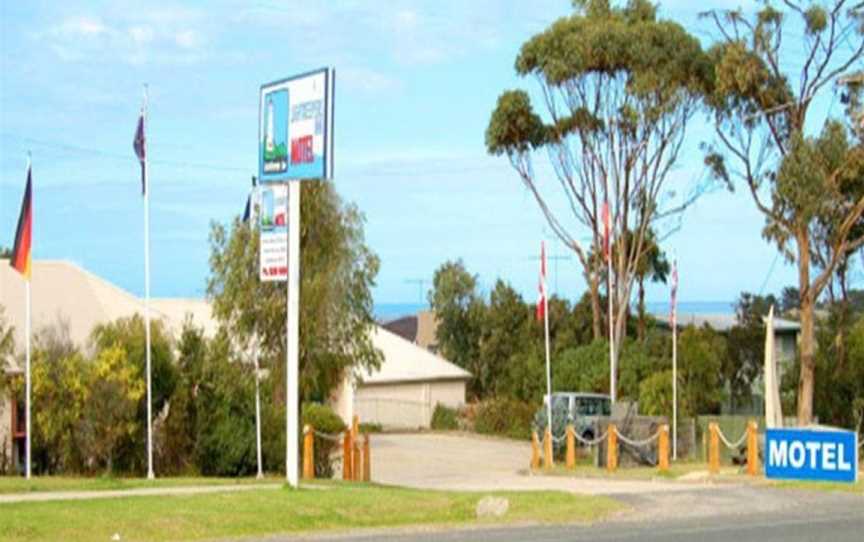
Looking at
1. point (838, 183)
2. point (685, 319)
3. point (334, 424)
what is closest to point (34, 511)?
point (334, 424)

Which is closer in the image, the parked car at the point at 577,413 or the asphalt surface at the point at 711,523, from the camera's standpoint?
the asphalt surface at the point at 711,523

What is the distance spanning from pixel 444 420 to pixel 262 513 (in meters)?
41.0

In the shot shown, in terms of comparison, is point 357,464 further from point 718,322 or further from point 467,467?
point 718,322

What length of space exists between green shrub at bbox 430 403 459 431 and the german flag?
107 feet

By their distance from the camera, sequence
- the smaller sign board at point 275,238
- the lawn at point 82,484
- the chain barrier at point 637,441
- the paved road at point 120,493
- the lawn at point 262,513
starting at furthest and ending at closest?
the chain barrier at point 637,441 < the smaller sign board at point 275,238 < the lawn at point 82,484 < the paved road at point 120,493 < the lawn at point 262,513

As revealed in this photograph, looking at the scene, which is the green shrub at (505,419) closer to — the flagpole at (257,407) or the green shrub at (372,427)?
the green shrub at (372,427)

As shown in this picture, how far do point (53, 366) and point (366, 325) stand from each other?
649 centimetres

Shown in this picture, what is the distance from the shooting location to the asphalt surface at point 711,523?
19688 mm

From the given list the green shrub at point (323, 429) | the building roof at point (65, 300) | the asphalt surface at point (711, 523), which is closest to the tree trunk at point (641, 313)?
the green shrub at point (323, 429)

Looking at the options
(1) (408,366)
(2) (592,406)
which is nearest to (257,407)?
(2) (592,406)

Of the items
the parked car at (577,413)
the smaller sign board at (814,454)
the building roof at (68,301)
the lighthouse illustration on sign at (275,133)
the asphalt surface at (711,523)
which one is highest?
the lighthouse illustration on sign at (275,133)

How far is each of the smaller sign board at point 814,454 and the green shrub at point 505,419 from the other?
45711 mm

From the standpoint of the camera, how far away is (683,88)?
166 feet

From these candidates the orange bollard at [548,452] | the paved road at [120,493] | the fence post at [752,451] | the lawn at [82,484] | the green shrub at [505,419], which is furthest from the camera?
the green shrub at [505,419]
